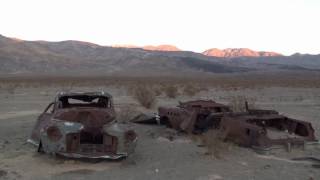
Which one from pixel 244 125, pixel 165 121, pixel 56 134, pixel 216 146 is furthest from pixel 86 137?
pixel 165 121

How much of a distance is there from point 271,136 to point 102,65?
150 meters

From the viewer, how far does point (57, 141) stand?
11.1 meters

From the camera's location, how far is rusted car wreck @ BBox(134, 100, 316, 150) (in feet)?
41.5

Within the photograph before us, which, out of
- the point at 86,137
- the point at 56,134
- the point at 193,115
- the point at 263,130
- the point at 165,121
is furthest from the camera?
the point at 165,121

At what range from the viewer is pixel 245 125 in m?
12.8

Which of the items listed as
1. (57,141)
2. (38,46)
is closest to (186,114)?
(57,141)

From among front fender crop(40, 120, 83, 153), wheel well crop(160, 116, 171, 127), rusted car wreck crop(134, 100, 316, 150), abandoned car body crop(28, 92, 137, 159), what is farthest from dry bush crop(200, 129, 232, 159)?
wheel well crop(160, 116, 171, 127)

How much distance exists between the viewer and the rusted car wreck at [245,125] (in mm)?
12664

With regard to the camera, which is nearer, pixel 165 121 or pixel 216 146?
pixel 216 146

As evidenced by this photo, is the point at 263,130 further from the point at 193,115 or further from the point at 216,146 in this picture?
the point at 193,115

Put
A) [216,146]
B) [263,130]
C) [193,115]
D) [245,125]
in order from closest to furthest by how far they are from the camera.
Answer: [216,146], [263,130], [245,125], [193,115]

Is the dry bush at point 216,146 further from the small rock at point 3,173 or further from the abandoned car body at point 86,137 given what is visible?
the small rock at point 3,173

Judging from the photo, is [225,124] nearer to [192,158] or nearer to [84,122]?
[192,158]

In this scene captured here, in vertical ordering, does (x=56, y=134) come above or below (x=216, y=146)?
above
